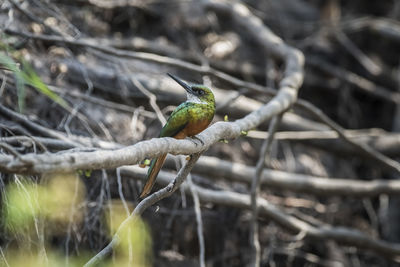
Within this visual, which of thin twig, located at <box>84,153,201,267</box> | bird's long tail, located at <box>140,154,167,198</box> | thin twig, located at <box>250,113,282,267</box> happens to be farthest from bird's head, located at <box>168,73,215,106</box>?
thin twig, located at <box>250,113,282,267</box>

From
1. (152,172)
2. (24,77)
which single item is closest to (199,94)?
(152,172)

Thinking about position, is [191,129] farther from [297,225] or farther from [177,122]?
[297,225]

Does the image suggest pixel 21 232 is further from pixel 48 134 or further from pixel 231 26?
pixel 231 26

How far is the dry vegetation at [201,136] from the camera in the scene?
2.08 m

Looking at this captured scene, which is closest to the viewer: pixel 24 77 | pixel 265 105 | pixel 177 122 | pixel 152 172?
pixel 24 77

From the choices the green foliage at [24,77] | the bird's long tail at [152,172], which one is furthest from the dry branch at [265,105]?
the green foliage at [24,77]

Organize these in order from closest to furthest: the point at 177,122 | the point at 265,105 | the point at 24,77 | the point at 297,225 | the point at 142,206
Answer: the point at 24,77, the point at 142,206, the point at 177,122, the point at 265,105, the point at 297,225

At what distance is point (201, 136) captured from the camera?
5.86ft

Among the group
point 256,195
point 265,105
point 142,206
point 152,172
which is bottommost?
point 142,206

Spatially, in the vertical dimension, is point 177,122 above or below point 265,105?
below

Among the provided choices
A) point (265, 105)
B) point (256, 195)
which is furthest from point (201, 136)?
point (256, 195)

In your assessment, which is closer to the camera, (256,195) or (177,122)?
(177,122)

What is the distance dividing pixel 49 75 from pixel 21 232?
210 cm

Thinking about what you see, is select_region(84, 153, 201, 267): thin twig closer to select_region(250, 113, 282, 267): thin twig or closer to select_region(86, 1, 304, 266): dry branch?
select_region(86, 1, 304, 266): dry branch
